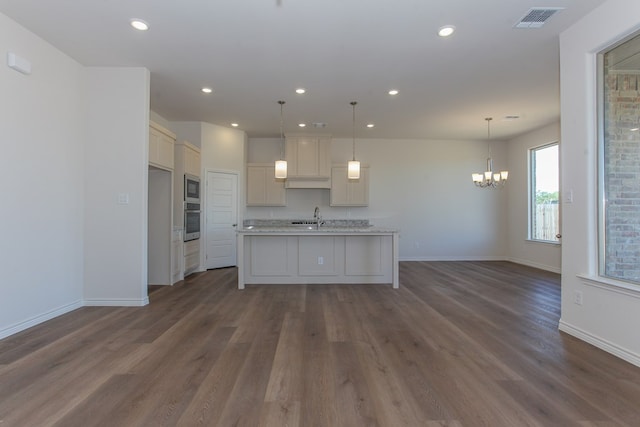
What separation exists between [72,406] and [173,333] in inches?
43.4

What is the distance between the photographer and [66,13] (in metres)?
2.76

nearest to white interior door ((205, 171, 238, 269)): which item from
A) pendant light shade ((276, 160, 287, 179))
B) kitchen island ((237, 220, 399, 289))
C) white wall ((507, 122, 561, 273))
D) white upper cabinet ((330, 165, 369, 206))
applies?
kitchen island ((237, 220, 399, 289))

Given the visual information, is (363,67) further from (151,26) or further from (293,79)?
(151,26)

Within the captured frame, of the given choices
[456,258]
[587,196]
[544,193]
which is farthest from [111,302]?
[544,193]

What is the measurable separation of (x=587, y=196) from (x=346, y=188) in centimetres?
460

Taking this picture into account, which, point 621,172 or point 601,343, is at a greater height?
point 621,172

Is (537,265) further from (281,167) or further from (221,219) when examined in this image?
(221,219)

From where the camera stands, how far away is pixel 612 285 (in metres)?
2.49

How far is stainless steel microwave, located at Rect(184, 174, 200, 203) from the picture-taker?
536 centimetres

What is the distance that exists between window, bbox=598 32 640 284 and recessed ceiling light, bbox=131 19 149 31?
404 cm

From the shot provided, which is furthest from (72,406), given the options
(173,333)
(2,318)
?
(2,318)

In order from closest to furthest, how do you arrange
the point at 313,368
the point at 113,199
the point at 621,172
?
the point at 313,368, the point at 621,172, the point at 113,199

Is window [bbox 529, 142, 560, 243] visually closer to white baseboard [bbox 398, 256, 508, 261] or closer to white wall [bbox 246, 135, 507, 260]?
white wall [bbox 246, 135, 507, 260]

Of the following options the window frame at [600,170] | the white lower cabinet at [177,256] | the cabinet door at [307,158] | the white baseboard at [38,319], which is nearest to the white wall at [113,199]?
the white baseboard at [38,319]
